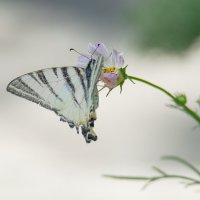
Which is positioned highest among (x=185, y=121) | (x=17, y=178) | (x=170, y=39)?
(x=170, y=39)

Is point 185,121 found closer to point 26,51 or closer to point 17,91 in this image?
point 26,51

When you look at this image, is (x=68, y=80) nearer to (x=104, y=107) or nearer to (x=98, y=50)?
(x=98, y=50)

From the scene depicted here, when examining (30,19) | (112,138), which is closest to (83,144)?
(112,138)

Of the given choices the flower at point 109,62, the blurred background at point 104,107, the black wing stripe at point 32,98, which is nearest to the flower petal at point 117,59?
the flower at point 109,62

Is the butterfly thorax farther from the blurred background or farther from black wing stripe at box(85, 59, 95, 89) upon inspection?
the blurred background

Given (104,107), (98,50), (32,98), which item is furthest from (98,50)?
(104,107)

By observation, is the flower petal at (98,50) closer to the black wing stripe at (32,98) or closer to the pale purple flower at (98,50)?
the pale purple flower at (98,50)
